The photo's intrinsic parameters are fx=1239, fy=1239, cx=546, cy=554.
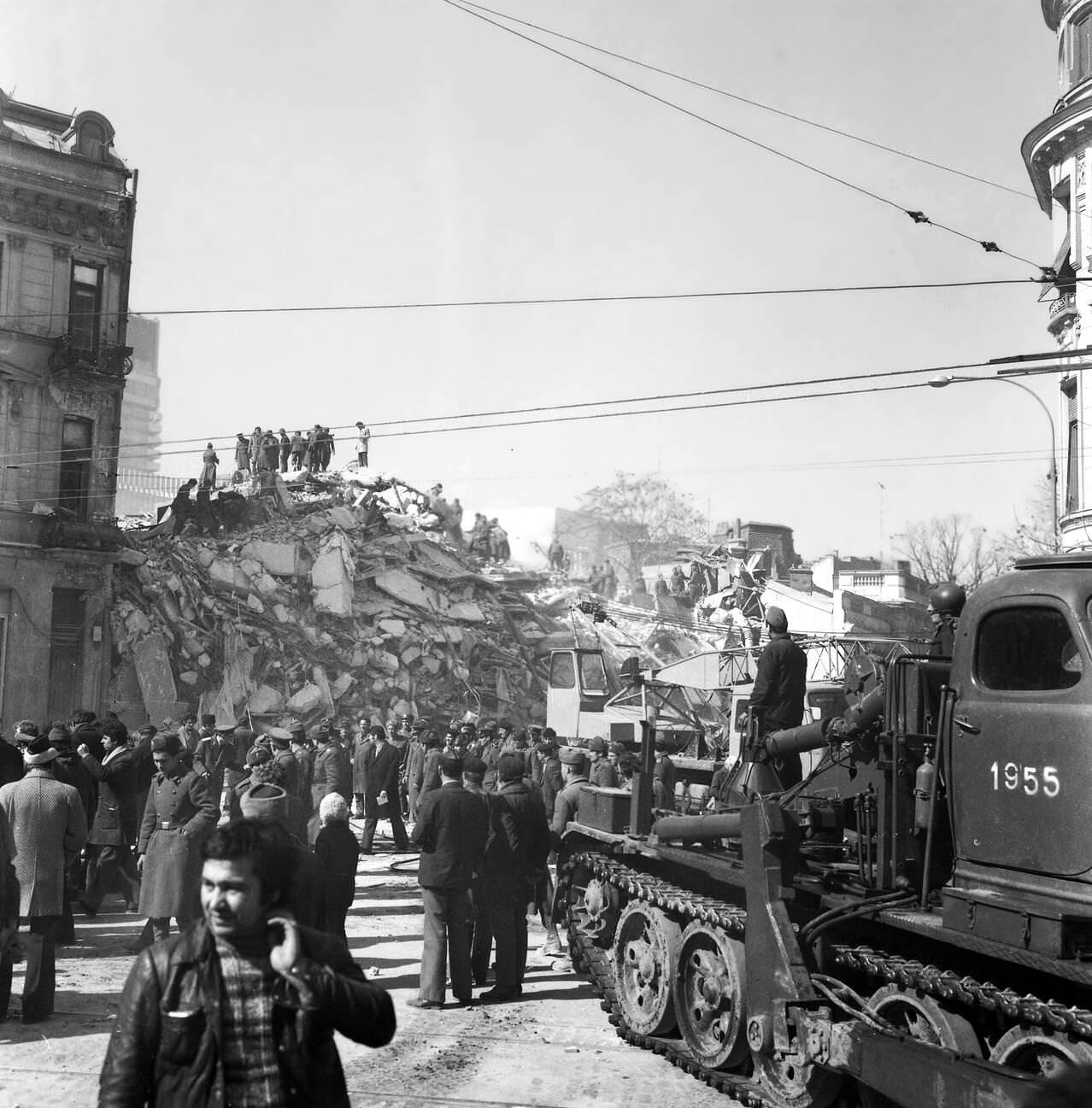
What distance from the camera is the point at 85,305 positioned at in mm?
29422

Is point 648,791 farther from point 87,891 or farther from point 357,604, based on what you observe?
point 357,604

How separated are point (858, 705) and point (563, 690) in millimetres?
19431

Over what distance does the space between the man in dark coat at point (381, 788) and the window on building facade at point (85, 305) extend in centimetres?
1558

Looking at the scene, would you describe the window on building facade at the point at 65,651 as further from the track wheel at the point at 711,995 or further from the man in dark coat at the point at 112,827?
the track wheel at the point at 711,995

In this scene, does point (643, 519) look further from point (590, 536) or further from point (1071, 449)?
point (1071, 449)

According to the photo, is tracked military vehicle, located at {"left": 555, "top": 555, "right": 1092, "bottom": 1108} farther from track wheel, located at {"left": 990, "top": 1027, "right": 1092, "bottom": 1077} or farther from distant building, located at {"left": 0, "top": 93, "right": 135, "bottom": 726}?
distant building, located at {"left": 0, "top": 93, "right": 135, "bottom": 726}

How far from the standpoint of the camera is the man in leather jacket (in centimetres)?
317

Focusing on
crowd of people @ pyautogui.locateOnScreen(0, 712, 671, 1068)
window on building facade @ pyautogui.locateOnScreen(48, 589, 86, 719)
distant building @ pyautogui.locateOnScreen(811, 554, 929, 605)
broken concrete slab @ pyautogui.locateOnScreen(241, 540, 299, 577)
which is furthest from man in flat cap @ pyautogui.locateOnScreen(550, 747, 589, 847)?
distant building @ pyautogui.locateOnScreen(811, 554, 929, 605)

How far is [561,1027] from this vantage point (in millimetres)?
9000

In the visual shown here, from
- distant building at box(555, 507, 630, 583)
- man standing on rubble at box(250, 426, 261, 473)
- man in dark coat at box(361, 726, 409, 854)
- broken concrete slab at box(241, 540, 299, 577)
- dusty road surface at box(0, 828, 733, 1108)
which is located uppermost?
distant building at box(555, 507, 630, 583)

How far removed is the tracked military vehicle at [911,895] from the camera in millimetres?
5660

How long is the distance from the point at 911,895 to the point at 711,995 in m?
1.96

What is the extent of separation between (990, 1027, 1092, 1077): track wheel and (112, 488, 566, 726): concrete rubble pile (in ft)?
81.0

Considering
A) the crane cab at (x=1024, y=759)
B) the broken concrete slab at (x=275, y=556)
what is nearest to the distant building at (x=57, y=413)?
the broken concrete slab at (x=275, y=556)
